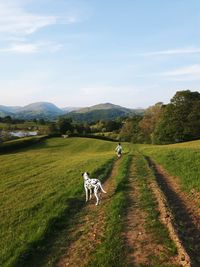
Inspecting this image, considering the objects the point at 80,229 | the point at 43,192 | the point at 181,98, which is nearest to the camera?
the point at 80,229

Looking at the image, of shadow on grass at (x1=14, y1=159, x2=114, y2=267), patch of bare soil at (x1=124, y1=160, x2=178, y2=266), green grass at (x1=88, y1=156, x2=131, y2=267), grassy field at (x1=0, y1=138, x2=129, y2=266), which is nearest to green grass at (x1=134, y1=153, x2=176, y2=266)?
patch of bare soil at (x1=124, y1=160, x2=178, y2=266)

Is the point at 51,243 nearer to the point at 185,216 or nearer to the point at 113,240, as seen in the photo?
the point at 113,240

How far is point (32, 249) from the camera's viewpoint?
13.2 metres

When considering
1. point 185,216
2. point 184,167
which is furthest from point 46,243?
point 184,167

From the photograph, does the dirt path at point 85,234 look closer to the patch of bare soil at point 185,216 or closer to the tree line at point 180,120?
the patch of bare soil at point 185,216

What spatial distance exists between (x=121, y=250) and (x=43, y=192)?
42.3 feet

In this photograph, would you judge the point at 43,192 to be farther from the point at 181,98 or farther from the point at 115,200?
the point at 181,98

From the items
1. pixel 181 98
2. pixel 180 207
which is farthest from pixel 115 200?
pixel 181 98

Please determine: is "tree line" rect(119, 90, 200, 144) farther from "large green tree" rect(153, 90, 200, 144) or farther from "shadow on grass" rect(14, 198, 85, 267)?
"shadow on grass" rect(14, 198, 85, 267)

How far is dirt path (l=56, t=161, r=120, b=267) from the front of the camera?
40.3ft

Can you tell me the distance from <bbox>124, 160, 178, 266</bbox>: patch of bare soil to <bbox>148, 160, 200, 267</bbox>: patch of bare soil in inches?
37.5

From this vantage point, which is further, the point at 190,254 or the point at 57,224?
the point at 57,224

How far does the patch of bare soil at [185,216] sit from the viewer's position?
41.1ft

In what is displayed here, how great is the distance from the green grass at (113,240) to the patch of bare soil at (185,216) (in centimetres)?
239
